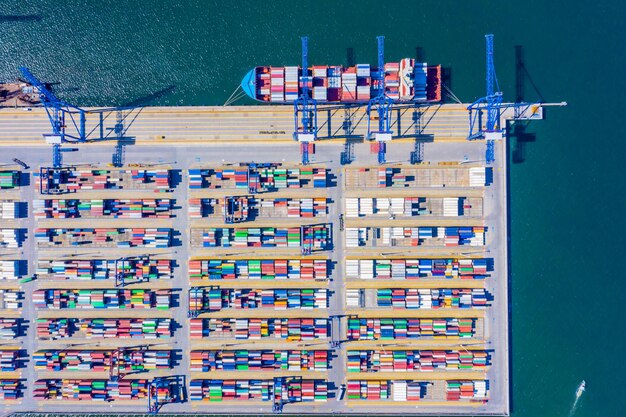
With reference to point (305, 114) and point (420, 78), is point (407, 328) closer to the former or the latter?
point (305, 114)

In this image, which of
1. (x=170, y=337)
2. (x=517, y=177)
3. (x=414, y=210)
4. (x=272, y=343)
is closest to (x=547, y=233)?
(x=517, y=177)

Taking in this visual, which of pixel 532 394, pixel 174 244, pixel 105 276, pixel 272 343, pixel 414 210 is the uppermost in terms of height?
pixel 414 210

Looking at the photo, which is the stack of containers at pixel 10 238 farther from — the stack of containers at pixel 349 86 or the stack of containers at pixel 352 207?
the stack of containers at pixel 349 86

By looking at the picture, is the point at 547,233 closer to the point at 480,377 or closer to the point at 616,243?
the point at 616,243

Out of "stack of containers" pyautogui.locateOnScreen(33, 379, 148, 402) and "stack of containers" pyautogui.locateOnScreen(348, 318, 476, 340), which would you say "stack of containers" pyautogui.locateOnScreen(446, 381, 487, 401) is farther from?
"stack of containers" pyautogui.locateOnScreen(33, 379, 148, 402)

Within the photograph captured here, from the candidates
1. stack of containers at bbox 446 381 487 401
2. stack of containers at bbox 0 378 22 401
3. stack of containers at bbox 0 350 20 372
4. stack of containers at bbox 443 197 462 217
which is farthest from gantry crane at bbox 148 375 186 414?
stack of containers at bbox 443 197 462 217
